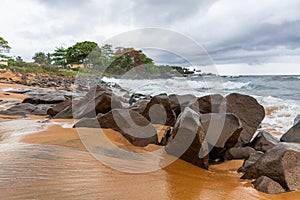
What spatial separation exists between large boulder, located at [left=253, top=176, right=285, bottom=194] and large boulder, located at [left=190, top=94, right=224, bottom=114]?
2.45 meters

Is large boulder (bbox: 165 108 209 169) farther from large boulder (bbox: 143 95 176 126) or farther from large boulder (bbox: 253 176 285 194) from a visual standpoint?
large boulder (bbox: 143 95 176 126)

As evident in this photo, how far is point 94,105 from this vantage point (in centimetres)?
484

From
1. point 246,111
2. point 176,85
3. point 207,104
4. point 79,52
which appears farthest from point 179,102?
point 79,52

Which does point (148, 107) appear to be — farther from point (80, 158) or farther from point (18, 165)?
point (18, 165)

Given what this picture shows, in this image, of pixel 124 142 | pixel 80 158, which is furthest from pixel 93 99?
pixel 80 158

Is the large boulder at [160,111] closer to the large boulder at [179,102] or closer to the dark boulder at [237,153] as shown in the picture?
the large boulder at [179,102]

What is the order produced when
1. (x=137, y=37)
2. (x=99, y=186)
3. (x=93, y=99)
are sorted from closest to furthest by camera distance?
(x=99, y=186) → (x=137, y=37) → (x=93, y=99)

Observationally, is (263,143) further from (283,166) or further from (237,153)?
(283,166)

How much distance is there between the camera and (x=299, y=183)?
2.41 m

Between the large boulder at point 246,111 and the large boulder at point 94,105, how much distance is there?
1987mm

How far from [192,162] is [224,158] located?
2.33ft

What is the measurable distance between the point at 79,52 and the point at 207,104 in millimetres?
46743

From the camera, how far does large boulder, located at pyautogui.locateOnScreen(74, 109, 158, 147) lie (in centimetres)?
359

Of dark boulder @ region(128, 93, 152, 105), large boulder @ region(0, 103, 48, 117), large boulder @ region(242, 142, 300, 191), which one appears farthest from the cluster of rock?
dark boulder @ region(128, 93, 152, 105)
